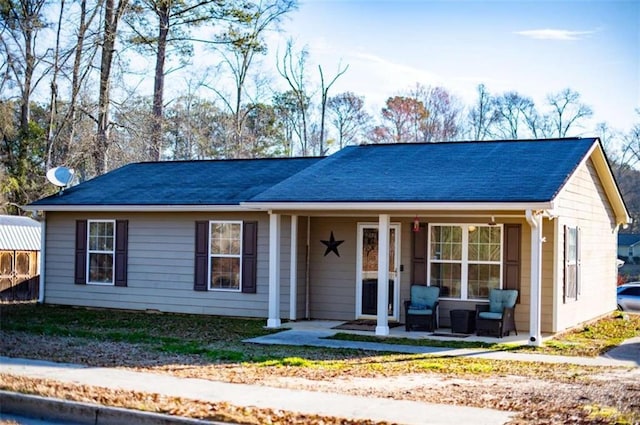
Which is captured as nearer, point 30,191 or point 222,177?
point 222,177

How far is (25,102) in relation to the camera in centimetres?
2881

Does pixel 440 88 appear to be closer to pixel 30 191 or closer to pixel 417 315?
pixel 30 191

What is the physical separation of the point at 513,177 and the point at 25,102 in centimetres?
2092

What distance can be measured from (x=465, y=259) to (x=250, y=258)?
14.4ft

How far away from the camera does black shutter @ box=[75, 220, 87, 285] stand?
1798 cm

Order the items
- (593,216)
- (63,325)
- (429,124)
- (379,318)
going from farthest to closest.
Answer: (429,124) < (593,216) < (63,325) < (379,318)

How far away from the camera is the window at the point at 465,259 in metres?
14.6

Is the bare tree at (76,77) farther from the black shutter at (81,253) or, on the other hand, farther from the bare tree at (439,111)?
the bare tree at (439,111)

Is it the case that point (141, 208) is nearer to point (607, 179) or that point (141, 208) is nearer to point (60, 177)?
point (60, 177)

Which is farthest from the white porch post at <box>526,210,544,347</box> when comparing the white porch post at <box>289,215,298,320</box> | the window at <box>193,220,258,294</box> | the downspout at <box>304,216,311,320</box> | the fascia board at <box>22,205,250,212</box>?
the window at <box>193,220,258,294</box>

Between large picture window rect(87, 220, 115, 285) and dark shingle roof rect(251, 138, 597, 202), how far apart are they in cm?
443

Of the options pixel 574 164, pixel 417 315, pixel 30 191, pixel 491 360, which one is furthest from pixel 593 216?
pixel 30 191

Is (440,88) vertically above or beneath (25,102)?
above

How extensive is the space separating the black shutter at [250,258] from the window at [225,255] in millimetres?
163
